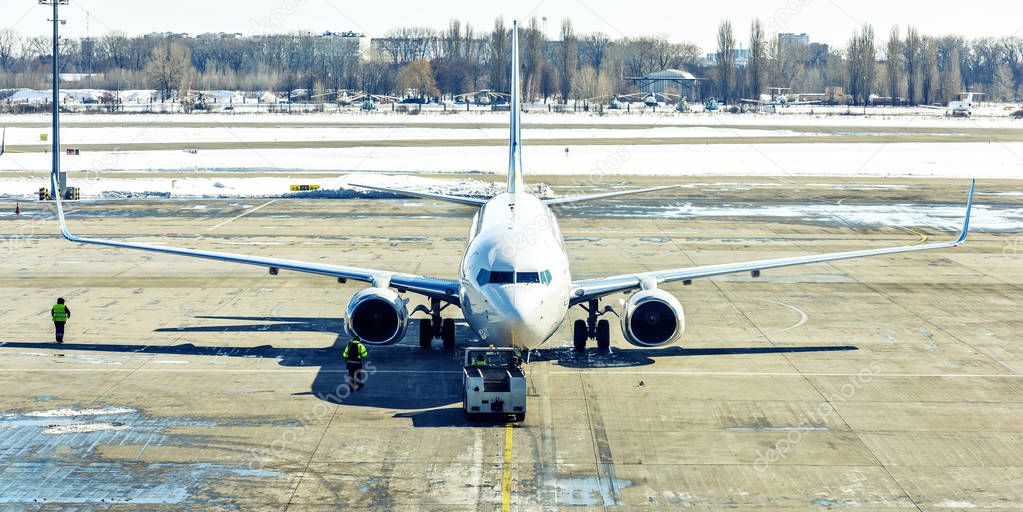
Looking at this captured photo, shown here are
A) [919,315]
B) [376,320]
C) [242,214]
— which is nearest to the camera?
[376,320]

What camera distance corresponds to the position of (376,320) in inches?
1053

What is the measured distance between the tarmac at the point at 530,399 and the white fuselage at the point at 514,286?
164 centimetres

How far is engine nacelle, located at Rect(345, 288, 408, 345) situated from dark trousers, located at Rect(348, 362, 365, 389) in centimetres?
97

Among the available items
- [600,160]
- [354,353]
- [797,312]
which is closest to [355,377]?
[354,353]

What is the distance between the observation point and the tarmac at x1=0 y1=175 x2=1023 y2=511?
1875 centimetres

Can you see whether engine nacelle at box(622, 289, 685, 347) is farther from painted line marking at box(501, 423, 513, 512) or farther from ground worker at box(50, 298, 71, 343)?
ground worker at box(50, 298, 71, 343)

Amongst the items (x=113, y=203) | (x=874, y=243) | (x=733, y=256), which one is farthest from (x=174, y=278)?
(x=874, y=243)

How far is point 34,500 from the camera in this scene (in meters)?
17.9

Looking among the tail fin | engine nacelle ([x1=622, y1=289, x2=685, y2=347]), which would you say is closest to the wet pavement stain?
engine nacelle ([x1=622, y1=289, x2=685, y2=347])

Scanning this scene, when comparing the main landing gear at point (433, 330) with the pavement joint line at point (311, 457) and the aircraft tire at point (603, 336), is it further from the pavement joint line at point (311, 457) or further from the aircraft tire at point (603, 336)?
the pavement joint line at point (311, 457)

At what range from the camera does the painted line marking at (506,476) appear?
1799 centimetres

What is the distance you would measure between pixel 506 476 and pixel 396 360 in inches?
364

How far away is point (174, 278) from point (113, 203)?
87.0ft

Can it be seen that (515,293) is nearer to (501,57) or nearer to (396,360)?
(396,360)
